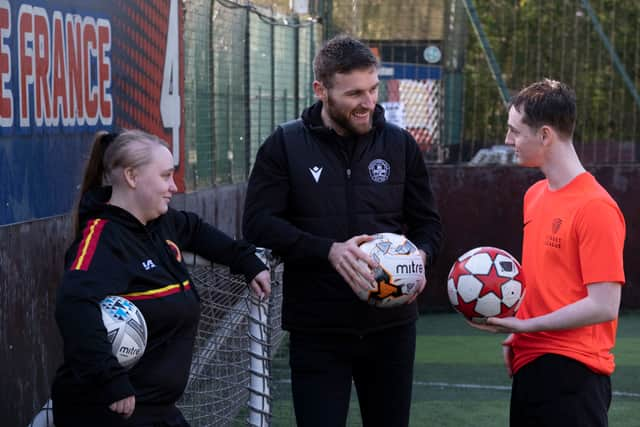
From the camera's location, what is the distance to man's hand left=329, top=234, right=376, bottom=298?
420 centimetres

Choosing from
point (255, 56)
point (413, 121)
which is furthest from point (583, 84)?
point (255, 56)

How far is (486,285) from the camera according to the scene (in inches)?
173

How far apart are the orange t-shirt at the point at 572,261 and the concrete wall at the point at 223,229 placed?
204 cm

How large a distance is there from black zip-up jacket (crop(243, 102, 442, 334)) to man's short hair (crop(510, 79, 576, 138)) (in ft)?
2.07

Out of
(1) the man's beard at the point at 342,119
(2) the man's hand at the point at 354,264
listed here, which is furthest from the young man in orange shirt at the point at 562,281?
(1) the man's beard at the point at 342,119

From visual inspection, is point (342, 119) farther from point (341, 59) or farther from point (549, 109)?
point (549, 109)

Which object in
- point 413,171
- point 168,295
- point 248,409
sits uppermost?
point 413,171

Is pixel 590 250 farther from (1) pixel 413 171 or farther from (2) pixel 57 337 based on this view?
(2) pixel 57 337

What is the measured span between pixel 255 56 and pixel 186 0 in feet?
9.04

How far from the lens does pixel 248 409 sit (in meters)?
4.84

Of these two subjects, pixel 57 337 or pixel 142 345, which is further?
pixel 57 337

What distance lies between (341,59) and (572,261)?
1.16 m

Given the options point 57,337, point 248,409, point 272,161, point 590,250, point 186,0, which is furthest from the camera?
point 186,0

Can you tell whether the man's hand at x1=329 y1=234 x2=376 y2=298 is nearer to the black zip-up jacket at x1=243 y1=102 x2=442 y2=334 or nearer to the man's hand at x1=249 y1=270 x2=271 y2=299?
the black zip-up jacket at x1=243 y1=102 x2=442 y2=334
